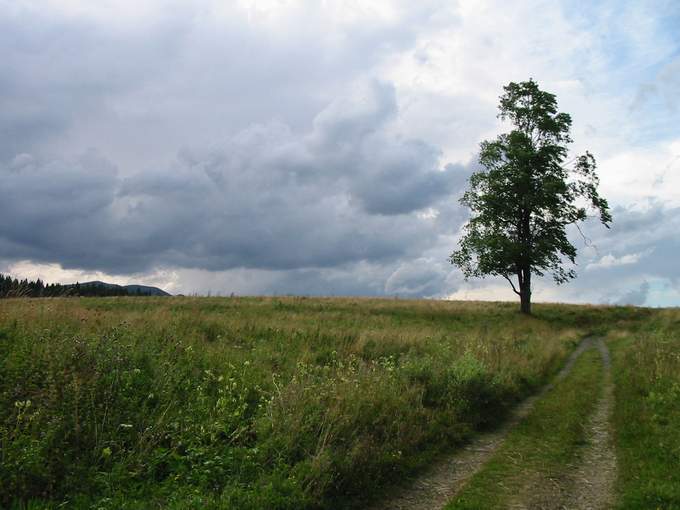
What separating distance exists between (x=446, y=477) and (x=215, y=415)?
412cm

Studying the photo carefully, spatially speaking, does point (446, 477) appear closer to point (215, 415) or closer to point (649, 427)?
point (215, 415)

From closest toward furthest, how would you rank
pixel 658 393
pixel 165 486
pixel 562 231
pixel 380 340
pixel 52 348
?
1. pixel 165 486
2. pixel 52 348
3. pixel 658 393
4. pixel 380 340
5. pixel 562 231

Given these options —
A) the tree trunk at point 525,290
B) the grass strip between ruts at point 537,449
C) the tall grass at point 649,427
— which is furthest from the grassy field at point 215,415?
the tree trunk at point 525,290

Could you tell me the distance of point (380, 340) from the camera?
1683 centimetres

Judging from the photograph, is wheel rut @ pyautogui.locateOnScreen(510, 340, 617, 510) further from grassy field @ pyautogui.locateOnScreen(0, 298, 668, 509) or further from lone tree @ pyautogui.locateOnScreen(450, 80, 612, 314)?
lone tree @ pyautogui.locateOnScreen(450, 80, 612, 314)

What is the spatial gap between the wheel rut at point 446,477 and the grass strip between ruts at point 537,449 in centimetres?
17

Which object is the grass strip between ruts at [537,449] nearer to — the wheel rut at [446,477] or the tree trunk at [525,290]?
the wheel rut at [446,477]

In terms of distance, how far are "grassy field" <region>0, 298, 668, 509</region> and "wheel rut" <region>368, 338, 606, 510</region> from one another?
0.90ft

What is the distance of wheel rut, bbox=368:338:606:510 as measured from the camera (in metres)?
6.94

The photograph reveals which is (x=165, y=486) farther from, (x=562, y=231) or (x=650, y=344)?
(x=562, y=231)

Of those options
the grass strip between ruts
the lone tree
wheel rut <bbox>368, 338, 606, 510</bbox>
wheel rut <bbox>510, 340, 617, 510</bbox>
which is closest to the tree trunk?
the lone tree

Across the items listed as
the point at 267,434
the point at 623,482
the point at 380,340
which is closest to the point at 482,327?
the point at 380,340

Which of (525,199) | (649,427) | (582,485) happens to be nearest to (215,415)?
(582,485)

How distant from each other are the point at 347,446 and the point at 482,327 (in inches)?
924
